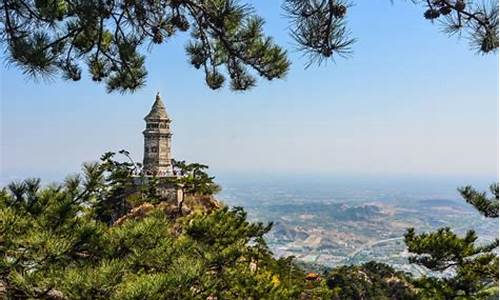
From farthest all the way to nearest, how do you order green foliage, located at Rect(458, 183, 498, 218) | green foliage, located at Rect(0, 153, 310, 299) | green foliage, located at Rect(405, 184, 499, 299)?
green foliage, located at Rect(458, 183, 498, 218) → green foliage, located at Rect(405, 184, 499, 299) → green foliage, located at Rect(0, 153, 310, 299)

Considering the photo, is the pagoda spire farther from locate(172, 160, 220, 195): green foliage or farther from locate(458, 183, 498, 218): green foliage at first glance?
locate(458, 183, 498, 218): green foliage

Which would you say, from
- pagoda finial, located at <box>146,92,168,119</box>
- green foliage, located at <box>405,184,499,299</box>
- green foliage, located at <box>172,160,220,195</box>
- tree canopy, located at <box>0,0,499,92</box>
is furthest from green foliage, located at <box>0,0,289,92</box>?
pagoda finial, located at <box>146,92,168,119</box>

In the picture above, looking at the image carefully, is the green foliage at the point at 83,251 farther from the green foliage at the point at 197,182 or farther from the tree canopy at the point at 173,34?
the green foliage at the point at 197,182

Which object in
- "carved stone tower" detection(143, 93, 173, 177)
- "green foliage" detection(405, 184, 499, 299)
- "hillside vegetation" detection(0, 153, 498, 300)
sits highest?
"carved stone tower" detection(143, 93, 173, 177)

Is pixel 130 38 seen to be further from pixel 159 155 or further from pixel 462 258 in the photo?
pixel 159 155

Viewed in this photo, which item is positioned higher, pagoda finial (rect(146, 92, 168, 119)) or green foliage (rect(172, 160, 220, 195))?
pagoda finial (rect(146, 92, 168, 119))

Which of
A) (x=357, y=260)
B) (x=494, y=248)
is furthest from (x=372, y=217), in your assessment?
(x=494, y=248)

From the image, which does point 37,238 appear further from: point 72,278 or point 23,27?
point 23,27
